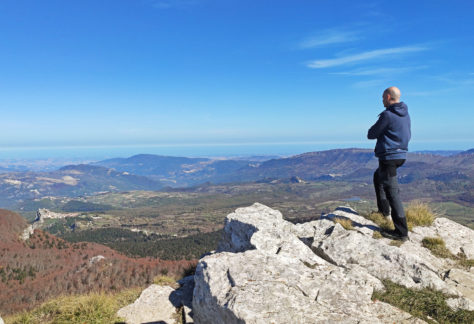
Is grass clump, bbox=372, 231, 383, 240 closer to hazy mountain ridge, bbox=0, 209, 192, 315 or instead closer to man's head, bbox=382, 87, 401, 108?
man's head, bbox=382, 87, 401, 108

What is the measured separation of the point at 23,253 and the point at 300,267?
3798 inches

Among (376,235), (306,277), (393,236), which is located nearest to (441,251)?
(393,236)

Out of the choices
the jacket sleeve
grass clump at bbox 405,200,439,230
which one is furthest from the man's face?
grass clump at bbox 405,200,439,230

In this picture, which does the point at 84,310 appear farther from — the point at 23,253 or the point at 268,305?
the point at 23,253

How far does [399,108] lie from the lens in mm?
10219

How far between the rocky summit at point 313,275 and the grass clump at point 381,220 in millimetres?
395

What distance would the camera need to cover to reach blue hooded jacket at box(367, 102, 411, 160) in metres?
10.2

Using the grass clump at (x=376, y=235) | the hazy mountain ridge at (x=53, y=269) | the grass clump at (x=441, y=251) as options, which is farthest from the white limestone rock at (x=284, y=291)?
the hazy mountain ridge at (x=53, y=269)

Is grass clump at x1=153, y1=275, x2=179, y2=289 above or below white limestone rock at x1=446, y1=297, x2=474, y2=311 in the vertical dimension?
below

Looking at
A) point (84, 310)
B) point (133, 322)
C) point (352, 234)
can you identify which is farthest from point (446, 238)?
point (84, 310)

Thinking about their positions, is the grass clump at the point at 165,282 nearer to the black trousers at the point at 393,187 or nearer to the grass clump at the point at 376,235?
the grass clump at the point at 376,235

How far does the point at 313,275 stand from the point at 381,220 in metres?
8.04

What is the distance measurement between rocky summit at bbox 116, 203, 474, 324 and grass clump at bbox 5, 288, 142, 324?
1.93 m

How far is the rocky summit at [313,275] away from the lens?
5758mm
